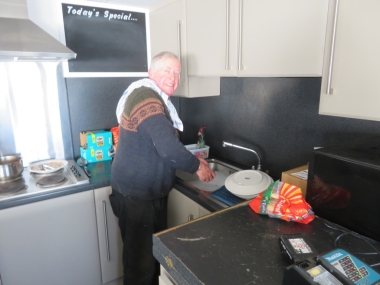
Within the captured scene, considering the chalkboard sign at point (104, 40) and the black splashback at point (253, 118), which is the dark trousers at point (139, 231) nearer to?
the black splashback at point (253, 118)

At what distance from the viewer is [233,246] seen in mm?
793

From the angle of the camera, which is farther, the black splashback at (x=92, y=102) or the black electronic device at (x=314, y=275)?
the black splashback at (x=92, y=102)

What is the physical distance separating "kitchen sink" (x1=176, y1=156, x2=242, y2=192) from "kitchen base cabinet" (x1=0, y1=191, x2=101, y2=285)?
0.57 metres

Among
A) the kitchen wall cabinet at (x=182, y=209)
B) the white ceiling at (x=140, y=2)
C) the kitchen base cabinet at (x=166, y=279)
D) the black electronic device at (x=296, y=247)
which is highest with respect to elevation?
the white ceiling at (x=140, y=2)

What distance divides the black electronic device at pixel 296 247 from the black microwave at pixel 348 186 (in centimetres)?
18

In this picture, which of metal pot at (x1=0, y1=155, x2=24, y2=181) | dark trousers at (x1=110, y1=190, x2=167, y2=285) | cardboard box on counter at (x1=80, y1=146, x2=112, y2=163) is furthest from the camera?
cardboard box on counter at (x1=80, y1=146, x2=112, y2=163)

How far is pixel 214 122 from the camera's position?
6.44 feet

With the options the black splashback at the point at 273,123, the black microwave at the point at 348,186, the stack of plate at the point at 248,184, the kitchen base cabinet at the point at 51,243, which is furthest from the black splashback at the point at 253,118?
the kitchen base cabinet at the point at 51,243

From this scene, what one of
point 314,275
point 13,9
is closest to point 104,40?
point 13,9

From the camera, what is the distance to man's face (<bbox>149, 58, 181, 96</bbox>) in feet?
4.33

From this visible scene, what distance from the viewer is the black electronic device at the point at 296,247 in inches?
27.8

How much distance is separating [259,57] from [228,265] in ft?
2.64

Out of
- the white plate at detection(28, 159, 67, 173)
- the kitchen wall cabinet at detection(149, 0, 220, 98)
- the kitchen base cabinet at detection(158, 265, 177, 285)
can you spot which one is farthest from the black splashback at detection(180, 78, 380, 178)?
the white plate at detection(28, 159, 67, 173)

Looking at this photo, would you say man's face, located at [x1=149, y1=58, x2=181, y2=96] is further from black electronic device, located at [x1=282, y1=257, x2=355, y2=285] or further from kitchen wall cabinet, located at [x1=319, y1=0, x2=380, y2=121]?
black electronic device, located at [x1=282, y1=257, x2=355, y2=285]
